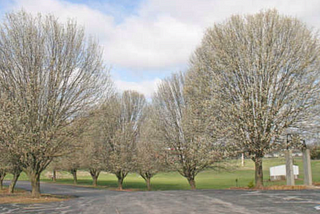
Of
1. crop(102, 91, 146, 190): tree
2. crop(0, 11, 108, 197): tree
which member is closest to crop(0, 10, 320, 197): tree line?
crop(0, 11, 108, 197): tree

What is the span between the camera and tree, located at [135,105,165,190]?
31.4 m

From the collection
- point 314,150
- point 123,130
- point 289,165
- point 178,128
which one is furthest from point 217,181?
point 289,165

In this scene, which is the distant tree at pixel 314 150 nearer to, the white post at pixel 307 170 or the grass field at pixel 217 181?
the white post at pixel 307 170

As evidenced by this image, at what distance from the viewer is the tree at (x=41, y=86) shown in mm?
20375

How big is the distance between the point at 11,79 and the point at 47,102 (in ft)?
8.91

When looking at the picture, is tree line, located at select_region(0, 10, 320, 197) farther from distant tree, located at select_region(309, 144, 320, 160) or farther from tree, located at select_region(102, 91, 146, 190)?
tree, located at select_region(102, 91, 146, 190)

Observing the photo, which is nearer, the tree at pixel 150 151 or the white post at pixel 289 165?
the white post at pixel 289 165

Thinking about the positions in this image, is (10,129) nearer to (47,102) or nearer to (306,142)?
(47,102)

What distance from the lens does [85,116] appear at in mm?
22625

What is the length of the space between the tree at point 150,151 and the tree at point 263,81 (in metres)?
10.3

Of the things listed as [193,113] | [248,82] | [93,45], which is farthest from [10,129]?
[248,82]

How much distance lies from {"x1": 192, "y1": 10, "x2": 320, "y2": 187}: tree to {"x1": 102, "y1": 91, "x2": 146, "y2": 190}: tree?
18427mm

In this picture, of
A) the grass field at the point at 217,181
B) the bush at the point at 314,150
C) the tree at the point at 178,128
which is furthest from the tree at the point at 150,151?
the bush at the point at 314,150

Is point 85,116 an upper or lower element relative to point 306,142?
upper
